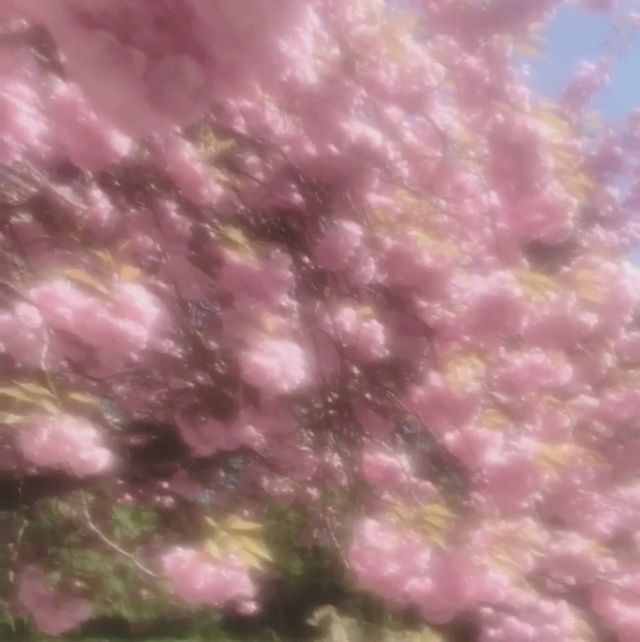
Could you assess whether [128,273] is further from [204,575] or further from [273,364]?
[204,575]

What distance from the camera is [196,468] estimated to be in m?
3.76

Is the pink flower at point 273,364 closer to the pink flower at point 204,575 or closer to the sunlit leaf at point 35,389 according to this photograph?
the sunlit leaf at point 35,389

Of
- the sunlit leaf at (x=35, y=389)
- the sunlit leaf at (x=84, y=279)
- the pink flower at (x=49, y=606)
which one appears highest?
the sunlit leaf at (x=84, y=279)

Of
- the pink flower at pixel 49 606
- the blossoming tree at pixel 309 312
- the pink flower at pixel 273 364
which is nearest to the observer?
the blossoming tree at pixel 309 312

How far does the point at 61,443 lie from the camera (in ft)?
7.89

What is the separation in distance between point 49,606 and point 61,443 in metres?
1.39

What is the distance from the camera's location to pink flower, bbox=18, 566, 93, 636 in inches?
134

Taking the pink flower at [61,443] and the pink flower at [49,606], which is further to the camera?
the pink flower at [49,606]

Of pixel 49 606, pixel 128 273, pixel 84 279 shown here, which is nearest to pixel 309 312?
pixel 128 273

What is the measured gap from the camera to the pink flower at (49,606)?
134 inches

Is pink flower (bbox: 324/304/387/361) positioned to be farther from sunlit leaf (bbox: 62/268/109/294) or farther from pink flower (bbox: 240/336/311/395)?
sunlit leaf (bbox: 62/268/109/294)

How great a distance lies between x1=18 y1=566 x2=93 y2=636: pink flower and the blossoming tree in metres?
0.02

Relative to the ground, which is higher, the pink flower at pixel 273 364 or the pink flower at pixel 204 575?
the pink flower at pixel 273 364

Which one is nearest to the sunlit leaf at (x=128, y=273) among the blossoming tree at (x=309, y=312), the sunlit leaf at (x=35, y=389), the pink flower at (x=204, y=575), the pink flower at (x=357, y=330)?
the blossoming tree at (x=309, y=312)
